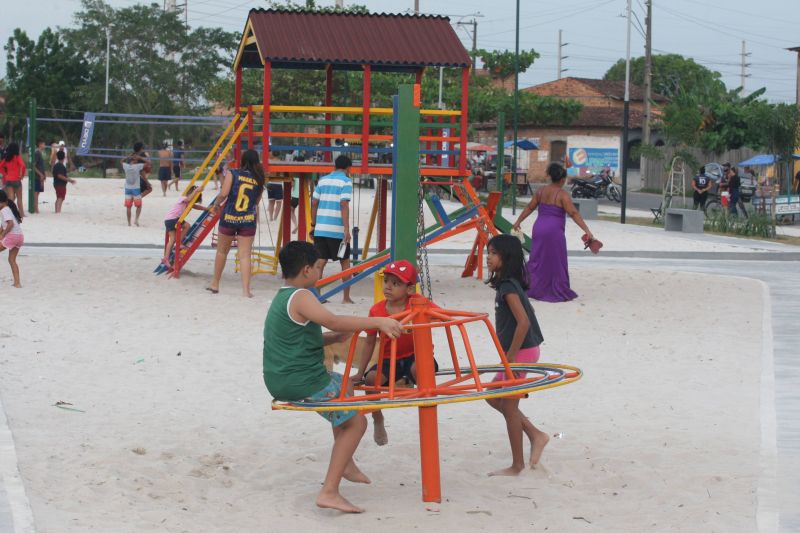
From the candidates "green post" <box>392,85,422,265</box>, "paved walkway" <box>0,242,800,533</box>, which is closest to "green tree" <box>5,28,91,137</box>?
"paved walkway" <box>0,242,800,533</box>

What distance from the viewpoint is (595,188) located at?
1578 inches

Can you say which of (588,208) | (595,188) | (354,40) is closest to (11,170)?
(354,40)

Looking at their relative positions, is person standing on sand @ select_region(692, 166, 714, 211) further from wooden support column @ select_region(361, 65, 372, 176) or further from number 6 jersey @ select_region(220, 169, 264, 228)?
number 6 jersey @ select_region(220, 169, 264, 228)

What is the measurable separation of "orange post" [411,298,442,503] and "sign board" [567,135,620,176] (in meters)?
56.8

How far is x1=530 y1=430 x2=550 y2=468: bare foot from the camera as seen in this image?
22.2ft

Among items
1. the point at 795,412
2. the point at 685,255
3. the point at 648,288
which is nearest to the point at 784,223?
the point at 685,255

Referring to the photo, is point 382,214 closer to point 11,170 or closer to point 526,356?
point 11,170

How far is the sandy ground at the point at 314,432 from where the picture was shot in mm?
5930

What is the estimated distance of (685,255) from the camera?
20.3 metres

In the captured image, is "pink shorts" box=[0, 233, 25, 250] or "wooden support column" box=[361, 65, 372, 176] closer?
"pink shorts" box=[0, 233, 25, 250]

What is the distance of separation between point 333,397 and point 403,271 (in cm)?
73

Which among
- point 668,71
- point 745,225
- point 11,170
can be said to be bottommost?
point 745,225

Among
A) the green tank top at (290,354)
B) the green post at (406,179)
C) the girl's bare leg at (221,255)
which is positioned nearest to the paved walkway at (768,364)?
the green tank top at (290,354)

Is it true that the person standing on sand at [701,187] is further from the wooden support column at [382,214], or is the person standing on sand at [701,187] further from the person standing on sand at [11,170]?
the person standing on sand at [11,170]
